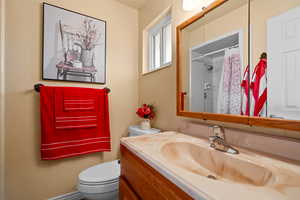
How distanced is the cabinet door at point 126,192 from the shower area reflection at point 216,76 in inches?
24.9

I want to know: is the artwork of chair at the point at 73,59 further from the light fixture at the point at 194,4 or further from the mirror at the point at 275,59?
the mirror at the point at 275,59

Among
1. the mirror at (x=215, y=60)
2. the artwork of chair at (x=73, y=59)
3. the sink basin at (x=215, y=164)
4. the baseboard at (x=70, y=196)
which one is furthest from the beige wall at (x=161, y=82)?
the baseboard at (x=70, y=196)

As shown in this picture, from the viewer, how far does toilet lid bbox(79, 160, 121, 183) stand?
39.8 inches

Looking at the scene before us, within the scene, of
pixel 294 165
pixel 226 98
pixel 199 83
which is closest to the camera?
pixel 294 165

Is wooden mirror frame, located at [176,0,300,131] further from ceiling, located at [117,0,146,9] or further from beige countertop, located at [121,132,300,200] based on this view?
ceiling, located at [117,0,146,9]

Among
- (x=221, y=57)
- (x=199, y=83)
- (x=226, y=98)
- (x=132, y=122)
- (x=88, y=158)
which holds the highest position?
(x=221, y=57)

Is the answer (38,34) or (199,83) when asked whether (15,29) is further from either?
(199,83)

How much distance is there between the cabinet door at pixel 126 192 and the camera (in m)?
0.66

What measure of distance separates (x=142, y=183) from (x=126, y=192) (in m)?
0.21

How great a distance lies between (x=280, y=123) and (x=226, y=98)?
0.26 meters

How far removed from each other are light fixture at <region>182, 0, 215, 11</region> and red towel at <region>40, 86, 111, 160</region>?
1.08m

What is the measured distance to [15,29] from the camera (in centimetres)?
113

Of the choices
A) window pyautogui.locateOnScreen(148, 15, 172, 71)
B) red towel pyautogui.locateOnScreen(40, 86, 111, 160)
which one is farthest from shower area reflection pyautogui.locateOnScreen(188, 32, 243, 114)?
red towel pyautogui.locateOnScreen(40, 86, 111, 160)

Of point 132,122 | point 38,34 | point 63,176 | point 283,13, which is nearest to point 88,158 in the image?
point 63,176
